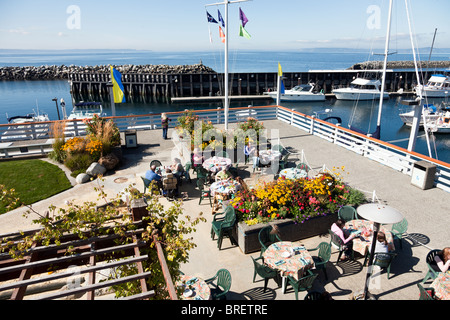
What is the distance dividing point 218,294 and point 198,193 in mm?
5107

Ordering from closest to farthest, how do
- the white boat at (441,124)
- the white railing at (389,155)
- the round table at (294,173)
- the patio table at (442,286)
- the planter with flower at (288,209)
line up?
1. the patio table at (442,286)
2. the planter with flower at (288,209)
3. the round table at (294,173)
4. the white railing at (389,155)
5. the white boat at (441,124)

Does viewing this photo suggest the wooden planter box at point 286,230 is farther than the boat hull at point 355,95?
No

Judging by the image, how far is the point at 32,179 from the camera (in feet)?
36.9

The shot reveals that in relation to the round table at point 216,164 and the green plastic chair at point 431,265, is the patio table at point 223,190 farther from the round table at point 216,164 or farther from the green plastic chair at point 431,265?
the green plastic chair at point 431,265

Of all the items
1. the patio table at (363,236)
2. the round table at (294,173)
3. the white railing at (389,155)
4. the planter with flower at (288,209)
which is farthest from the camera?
the white railing at (389,155)

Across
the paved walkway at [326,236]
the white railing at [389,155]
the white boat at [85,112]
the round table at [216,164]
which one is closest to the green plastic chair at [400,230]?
the paved walkway at [326,236]

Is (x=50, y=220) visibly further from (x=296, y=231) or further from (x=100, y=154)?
(x=100, y=154)

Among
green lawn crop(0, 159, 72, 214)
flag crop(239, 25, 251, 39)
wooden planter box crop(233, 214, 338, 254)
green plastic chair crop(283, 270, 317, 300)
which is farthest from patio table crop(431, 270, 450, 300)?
flag crop(239, 25, 251, 39)

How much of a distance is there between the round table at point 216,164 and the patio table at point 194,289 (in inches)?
210

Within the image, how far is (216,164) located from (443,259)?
6747 millimetres

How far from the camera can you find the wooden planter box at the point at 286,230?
7.30 metres

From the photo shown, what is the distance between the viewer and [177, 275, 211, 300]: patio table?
5102 millimetres

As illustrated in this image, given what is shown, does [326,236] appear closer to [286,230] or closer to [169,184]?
[286,230]

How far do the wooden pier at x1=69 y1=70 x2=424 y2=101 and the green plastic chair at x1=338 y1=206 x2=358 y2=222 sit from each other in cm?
4233
